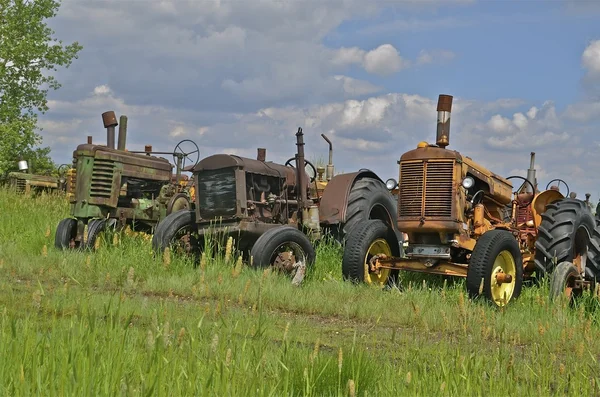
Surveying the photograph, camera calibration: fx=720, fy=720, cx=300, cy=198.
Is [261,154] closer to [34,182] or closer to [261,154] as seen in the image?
[261,154]

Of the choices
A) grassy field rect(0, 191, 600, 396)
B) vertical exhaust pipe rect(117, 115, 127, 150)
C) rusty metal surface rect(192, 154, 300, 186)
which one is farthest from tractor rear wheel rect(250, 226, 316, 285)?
vertical exhaust pipe rect(117, 115, 127, 150)

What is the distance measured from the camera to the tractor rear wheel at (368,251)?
7668 millimetres

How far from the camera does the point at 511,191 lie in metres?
8.71

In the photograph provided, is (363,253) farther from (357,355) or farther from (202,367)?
(202,367)

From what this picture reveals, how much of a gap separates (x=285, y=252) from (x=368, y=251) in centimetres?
96

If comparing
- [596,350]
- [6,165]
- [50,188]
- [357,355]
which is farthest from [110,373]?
[6,165]

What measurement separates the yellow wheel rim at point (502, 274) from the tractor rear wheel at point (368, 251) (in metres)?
1.19

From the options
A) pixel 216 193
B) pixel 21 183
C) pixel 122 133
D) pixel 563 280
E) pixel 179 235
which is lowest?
pixel 563 280

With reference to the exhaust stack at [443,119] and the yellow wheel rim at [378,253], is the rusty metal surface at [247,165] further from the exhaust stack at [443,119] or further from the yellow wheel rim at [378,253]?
the exhaust stack at [443,119]

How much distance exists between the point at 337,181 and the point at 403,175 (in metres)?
2.00

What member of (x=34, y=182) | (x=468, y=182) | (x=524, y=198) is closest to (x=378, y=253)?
(x=468, y=182)

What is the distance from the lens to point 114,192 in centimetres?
1050

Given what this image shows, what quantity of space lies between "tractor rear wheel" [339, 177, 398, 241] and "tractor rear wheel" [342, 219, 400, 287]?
1.25 metres

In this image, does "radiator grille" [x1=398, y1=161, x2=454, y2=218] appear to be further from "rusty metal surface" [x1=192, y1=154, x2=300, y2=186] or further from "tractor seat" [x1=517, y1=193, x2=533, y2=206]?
"rusty metal surface" [x1=192, y1=154, x2=300, y2=186]
